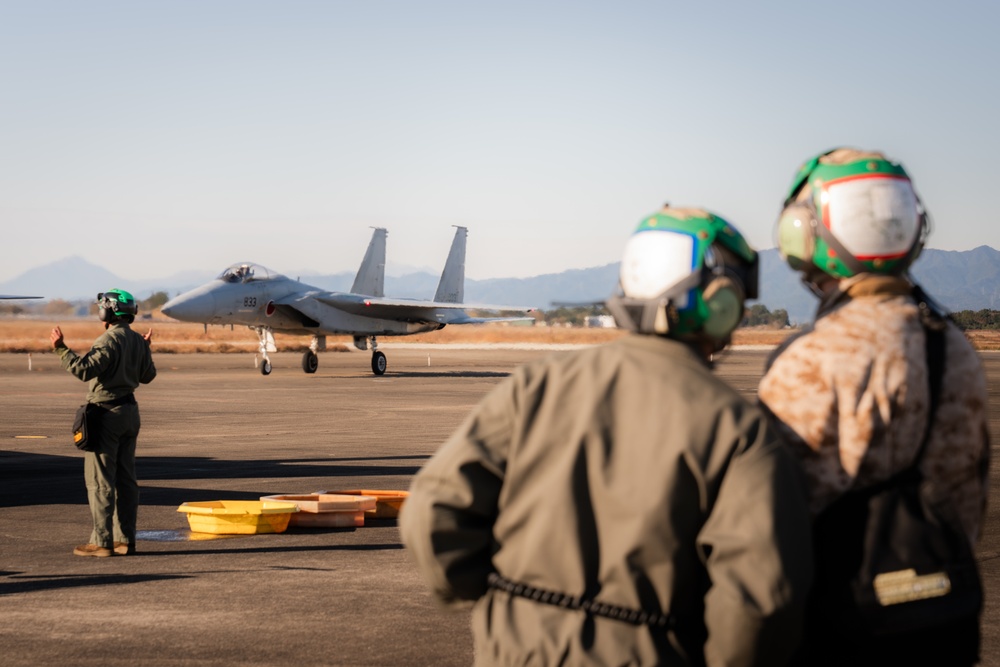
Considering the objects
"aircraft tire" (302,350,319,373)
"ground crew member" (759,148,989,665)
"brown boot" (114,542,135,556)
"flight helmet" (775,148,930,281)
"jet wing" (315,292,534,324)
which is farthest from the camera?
"jet wing" (315,292,534,324)

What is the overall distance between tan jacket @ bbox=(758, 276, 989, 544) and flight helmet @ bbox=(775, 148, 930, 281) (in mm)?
88

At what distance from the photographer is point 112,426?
384 inches

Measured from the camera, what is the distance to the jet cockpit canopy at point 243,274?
39969 millimetres

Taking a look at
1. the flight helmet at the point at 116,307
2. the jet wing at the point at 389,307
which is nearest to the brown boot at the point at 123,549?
the flight helmet at the point at 116,307

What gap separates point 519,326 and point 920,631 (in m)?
179

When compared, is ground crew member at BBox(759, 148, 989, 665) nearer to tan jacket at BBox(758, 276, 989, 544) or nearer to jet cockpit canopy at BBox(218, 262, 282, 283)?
tan jacket at BBox(758, 276, 989, 544)

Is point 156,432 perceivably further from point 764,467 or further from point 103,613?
point 764,467

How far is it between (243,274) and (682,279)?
125 feet

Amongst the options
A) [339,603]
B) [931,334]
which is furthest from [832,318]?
[339,603]

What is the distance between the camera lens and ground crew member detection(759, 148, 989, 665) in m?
2.84

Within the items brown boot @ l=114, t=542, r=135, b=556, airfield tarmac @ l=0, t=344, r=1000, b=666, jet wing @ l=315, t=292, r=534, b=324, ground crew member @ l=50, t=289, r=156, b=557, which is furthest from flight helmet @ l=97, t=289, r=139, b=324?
jet wing @ l=315, t=292, r=534, b=324

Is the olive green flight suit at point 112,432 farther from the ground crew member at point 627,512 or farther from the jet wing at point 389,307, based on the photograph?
the jet wing at point 389,307

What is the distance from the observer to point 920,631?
9.12 ft

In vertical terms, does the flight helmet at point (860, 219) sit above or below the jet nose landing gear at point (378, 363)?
above
